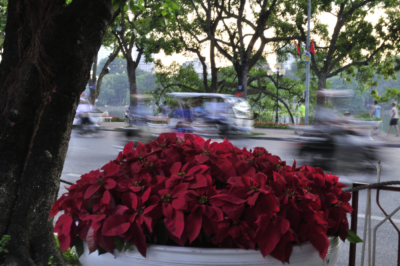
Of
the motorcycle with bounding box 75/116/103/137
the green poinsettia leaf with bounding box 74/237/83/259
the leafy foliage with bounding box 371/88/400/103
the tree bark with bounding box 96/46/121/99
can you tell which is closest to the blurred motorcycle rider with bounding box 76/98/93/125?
the motorcycle with bounding box 75/116/103/137

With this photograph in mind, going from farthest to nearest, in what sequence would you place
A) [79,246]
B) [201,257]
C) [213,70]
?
1. [213,70]
2. [79,246]
3. [201,257]

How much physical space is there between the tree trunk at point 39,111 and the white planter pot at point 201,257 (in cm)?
131

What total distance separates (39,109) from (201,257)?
5.57 ft

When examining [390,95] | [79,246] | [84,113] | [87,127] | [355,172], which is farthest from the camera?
[390,95]

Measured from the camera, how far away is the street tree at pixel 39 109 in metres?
2.32

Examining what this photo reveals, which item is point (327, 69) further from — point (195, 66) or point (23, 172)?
point (23, 172)

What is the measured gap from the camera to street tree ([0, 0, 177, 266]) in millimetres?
2316

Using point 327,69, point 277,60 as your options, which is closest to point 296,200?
point 327,69

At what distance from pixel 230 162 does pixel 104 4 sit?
158 cm

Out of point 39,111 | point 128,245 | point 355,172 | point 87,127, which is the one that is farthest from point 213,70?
point 128,245

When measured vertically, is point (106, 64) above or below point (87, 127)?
above

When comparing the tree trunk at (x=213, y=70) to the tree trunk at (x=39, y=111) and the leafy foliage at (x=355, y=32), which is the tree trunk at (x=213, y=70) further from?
the tree trunk at (x=39, y=111)

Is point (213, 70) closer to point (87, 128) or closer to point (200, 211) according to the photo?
point (87, 128)

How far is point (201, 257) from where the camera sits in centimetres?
116
